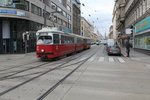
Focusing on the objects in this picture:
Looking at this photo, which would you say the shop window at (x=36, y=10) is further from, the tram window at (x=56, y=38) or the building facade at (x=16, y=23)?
the tram window at (x=56, y=38)

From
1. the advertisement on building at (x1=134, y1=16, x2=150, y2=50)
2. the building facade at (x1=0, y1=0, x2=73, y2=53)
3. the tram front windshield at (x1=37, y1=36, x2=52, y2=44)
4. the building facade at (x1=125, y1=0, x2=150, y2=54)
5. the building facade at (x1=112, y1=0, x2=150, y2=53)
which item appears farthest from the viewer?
the building facade at (x1=0, y1=0, x2=73, y2=53)

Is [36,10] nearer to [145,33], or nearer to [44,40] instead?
[44,40]

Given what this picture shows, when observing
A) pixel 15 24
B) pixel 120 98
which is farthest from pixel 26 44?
pixel 120 98

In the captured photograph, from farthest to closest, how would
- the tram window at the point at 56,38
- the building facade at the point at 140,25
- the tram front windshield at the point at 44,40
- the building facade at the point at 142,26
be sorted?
the building facade at the point at 140,25 < the building facade at the point at 142,26 < the tram window at the point at 56,38 < the tram front windshield at the point at 44,40

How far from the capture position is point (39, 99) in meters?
5.61

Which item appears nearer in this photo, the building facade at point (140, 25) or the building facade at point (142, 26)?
the building facade at point (142, 26)

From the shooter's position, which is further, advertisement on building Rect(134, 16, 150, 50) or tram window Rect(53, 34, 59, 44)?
advertisement on building Rect(134, 16, 150, 50)

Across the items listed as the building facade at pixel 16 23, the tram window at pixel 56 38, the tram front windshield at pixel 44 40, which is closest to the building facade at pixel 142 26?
the tram window at pixel 56 38

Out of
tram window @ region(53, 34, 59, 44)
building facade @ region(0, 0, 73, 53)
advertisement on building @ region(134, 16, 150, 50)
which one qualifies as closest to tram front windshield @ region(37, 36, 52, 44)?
tram window @ region(53, 34, 59, 44)

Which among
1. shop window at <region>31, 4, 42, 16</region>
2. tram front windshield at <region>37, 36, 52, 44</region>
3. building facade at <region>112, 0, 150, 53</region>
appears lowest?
tram front windshield at <region>37, 36, 52, 44</region>

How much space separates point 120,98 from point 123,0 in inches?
2308

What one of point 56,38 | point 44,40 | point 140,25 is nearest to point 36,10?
point 140,25

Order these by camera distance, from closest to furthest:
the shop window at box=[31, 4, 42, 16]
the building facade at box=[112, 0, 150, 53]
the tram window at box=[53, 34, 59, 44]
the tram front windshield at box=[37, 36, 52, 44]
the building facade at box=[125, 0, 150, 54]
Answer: the tram front windshield at box=[37, 36, 52, 44] < the tram window at box=[53, 34, 59, 44] < the building facade at box=[125, 0, 150, 54] < the building facade at box=[112, 0, 150, 53] < the shop window at box=[31, 4, 42, 16]

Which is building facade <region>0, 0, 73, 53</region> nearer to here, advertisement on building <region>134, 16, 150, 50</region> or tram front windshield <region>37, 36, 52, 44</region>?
tram front windshield <region>37, 36, 52, 44</region>
